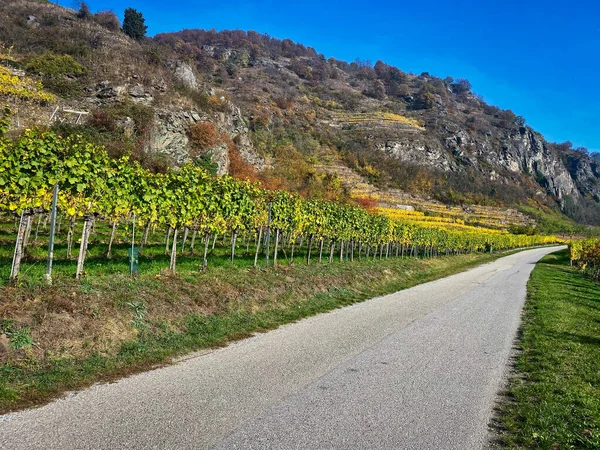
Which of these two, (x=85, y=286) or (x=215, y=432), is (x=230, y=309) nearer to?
(x=85, y=286)

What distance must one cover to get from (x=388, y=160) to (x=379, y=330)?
11209 centimetres

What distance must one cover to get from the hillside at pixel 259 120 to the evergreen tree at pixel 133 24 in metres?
4.72

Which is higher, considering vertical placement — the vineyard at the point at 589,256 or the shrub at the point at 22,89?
the shrub at the point at 22,89

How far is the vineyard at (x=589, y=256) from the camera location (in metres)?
41.1

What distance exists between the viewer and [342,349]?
802 cm

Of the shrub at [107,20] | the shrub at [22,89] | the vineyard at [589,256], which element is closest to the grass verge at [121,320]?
the shrub at [22,89]

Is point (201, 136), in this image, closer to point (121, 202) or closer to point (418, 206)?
point (121, 202)

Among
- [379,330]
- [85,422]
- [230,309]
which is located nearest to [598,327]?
[379,330]

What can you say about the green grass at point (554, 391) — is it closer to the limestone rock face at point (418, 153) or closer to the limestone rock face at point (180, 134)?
the limestone rock face at point (180, 134)

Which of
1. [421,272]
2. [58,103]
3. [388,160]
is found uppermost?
[388,160]

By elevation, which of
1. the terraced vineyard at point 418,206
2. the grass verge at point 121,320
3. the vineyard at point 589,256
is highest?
the terraced vineyard at point 418,206

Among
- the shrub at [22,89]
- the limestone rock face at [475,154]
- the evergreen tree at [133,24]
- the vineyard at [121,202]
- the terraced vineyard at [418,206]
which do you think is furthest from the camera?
the limestone rock face at [475,154]

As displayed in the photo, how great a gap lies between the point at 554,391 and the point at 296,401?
4.28 m

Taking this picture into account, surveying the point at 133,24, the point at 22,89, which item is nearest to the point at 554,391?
the point at 22,89
